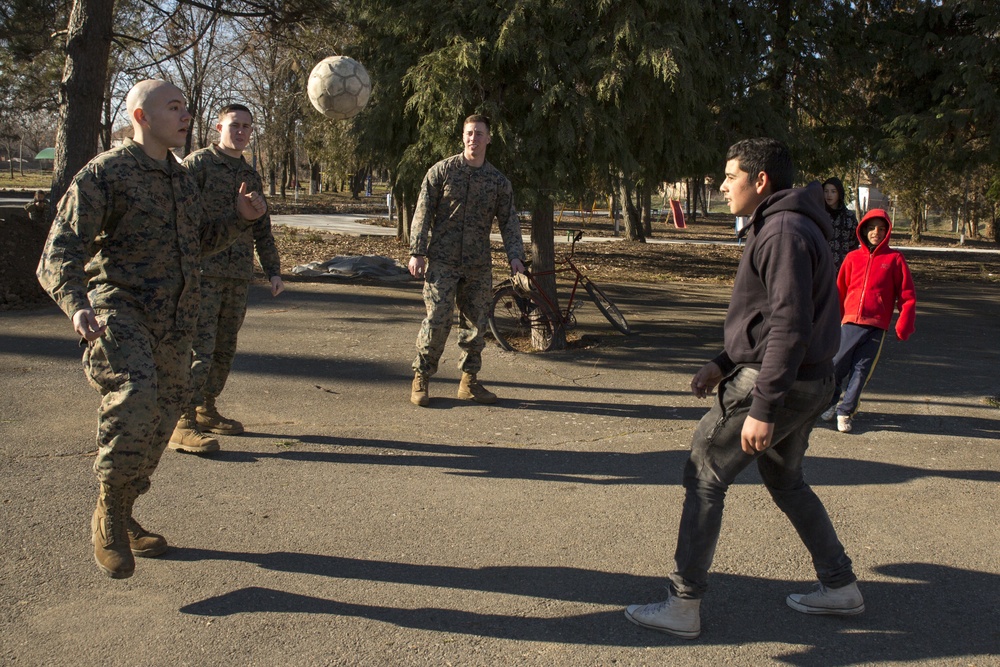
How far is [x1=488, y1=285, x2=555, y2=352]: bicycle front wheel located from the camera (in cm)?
909

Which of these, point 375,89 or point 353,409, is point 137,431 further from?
point 375,89

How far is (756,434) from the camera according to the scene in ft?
10.4

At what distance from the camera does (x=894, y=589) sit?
13.0 feet

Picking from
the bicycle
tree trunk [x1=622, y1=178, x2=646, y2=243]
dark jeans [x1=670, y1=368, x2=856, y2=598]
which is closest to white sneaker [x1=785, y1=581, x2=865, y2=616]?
dark jeans [x1=670, y1=368, x2=856, y2=598]

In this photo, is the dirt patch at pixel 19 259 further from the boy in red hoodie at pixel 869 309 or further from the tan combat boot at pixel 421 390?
the boy in red hoodie at pixel 869 309

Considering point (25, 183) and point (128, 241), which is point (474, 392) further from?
point (25, 183)

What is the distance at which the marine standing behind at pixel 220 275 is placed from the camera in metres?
5.59

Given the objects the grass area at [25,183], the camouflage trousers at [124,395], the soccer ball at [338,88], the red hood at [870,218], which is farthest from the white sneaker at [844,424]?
the grass area at [25,183]

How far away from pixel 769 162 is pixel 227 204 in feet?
11.8

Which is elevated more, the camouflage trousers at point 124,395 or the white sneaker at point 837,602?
the camouflage trousers at point 124,395

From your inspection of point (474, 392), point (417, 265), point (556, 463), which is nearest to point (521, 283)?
point (474, 392)

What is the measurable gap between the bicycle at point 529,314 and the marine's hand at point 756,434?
5.54m

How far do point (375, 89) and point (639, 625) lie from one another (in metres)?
7.07

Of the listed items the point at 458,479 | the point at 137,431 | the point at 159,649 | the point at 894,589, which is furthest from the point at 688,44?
the point at 159,649
